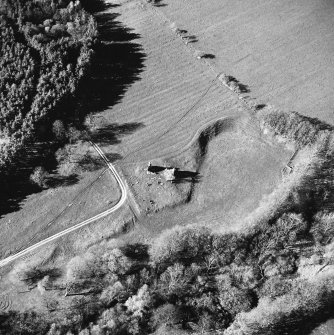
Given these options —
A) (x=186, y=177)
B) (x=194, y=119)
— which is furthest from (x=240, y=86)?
(x=186, y=177)

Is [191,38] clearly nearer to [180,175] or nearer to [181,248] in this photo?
[180,175]

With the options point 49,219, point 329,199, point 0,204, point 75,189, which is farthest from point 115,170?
point 329,199

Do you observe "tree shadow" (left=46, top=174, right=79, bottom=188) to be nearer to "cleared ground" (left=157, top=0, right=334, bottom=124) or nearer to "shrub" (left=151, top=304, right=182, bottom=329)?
"shrub" (left=151, top=304, right=182, bottom=329)

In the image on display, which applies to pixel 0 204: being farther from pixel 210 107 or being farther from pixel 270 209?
pixel 270 209

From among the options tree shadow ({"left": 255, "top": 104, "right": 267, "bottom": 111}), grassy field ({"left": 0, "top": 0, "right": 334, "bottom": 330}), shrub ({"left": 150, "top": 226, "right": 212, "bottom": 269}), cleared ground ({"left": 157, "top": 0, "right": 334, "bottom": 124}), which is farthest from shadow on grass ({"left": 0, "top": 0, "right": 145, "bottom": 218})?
tree shadow ({"left": 255, "top": 104, "right": 267, "bottom": 111})

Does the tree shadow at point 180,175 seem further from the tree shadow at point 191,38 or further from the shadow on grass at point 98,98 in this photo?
the tree shadow at point 191,38

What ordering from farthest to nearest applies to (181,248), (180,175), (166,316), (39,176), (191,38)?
(191,38)
(180,175)
(39,176)
(181,248)
(166,316)
